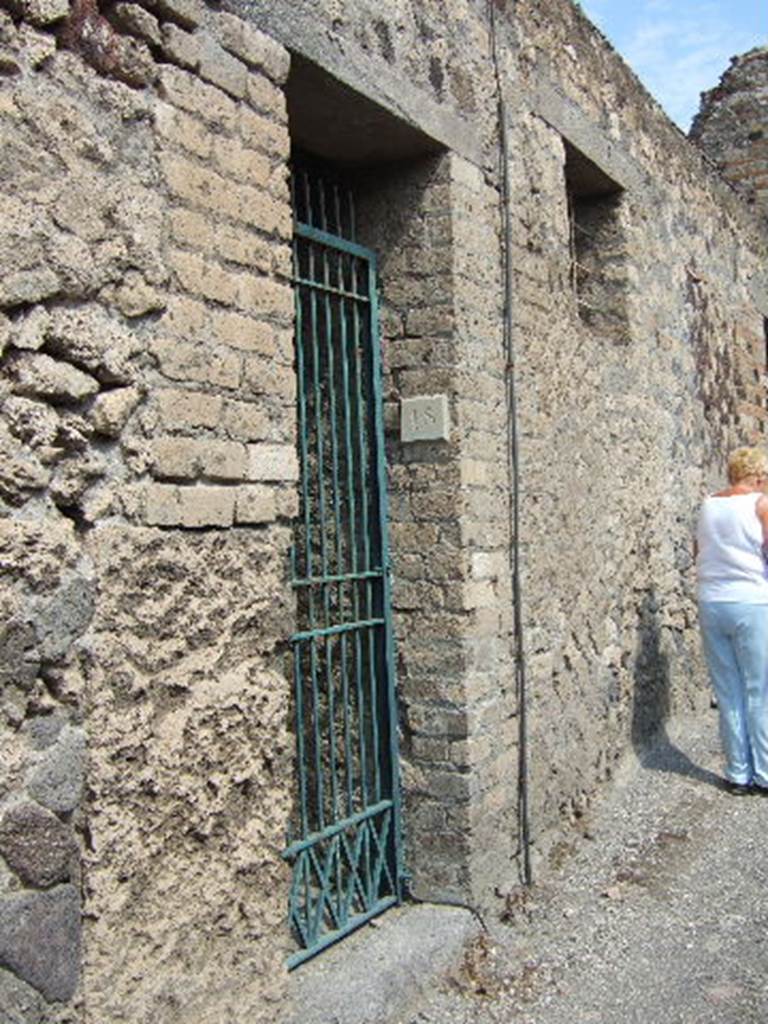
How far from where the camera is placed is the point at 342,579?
3.63 m

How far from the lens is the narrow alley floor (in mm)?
3303

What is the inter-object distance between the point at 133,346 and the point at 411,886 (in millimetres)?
2211

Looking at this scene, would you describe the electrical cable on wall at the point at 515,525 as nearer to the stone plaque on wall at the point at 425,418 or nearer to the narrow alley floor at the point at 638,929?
the narrow alley floor at the point at 638,929

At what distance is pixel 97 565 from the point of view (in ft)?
7.70

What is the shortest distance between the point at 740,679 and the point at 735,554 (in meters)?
0.58

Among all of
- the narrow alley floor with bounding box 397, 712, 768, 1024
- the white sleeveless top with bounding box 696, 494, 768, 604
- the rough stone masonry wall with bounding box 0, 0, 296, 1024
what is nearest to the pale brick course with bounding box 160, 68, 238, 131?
the rough stone masonry wall with bounding box 0, 0, 296, 1024

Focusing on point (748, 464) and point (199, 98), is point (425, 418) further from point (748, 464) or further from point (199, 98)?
point (748, 464)

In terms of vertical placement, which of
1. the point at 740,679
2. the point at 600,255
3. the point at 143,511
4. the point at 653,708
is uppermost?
the point at 600,255

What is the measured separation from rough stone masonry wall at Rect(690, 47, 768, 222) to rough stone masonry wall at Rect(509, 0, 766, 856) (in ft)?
6.30

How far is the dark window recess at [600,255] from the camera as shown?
5.51 m

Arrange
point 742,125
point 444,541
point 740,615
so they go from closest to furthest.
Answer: point 444,541
point 740,615
point 742,125

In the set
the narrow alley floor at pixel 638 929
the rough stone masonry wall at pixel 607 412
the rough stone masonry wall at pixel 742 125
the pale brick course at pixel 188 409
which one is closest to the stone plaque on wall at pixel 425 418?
the rough stone masonry wall at pixel 607 412

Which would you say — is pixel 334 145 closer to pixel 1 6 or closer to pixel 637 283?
pixel 1 6


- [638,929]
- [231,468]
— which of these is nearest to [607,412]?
[638,929]
